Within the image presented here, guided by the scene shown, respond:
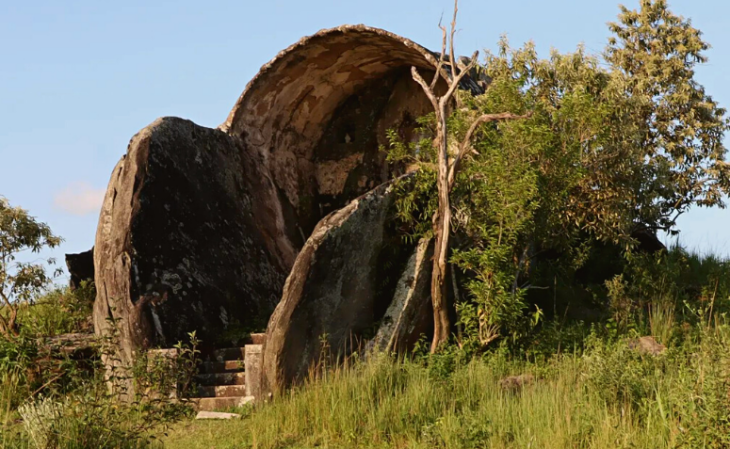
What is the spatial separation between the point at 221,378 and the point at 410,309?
252 centimetres

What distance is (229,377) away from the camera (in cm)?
1134

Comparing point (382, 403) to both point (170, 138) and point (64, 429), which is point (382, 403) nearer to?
point (64, 429)

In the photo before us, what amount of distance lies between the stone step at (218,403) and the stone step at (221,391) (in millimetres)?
176

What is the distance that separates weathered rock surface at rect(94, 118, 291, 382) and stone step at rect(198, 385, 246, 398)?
72cm

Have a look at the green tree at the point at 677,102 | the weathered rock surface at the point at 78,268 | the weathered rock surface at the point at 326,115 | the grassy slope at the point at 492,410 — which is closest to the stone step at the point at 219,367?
the grassy slope at the point at 492,410

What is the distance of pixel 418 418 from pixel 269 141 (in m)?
7.03

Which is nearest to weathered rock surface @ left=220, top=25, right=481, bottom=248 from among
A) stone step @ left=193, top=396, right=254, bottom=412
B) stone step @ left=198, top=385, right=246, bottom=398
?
stone step @ left=198, top=385, right=246, bottom=398

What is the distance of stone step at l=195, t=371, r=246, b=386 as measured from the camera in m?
11.3

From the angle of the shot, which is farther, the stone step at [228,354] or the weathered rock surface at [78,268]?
the weathered rock surface at [78,268]

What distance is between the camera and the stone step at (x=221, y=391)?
36.0ft

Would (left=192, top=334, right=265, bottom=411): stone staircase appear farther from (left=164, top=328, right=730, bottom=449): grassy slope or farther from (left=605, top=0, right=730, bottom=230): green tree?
(left=605, top=0, right=730, bottom=230): green tree

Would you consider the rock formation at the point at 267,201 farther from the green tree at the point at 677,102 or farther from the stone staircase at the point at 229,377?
the green tree at the point at 677,102

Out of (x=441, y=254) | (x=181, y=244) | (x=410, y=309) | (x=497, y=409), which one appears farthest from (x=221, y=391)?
(x=497, y=409)

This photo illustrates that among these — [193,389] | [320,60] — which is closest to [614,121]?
[320,60]
